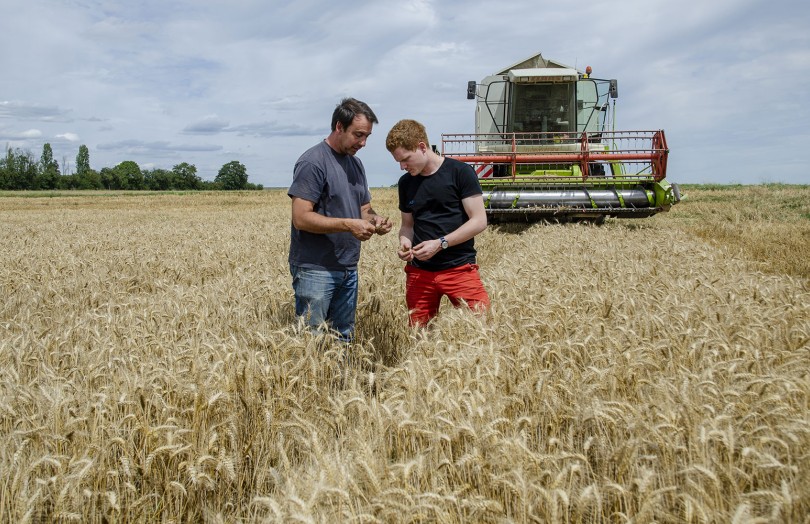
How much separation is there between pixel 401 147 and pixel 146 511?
2548 mm

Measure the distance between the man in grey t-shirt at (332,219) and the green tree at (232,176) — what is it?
366 ft

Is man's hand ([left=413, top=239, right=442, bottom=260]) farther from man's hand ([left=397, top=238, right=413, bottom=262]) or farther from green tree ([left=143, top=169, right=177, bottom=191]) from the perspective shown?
green tree ([left=143, top=169, right=177, bottom=191])

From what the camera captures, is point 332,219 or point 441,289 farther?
point 441,289

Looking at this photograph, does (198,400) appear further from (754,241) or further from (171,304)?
(754,241)

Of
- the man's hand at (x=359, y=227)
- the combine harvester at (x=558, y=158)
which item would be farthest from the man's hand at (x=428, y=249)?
the combine harvester at (x=558, y=158)

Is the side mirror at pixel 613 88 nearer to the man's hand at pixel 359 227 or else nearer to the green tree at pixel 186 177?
the man's hand at pixel 359 227

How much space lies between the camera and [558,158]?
41.8 feet

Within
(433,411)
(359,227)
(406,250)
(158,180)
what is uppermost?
(158,180)

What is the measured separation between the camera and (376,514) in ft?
6.78

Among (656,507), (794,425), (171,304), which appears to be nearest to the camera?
(656,507)

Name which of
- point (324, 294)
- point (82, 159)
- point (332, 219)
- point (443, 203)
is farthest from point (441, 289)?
point (82, 159)

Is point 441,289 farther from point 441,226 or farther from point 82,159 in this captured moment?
point 82,159

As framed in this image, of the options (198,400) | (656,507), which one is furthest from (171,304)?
(656,507)

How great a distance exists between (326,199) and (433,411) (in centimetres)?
185
